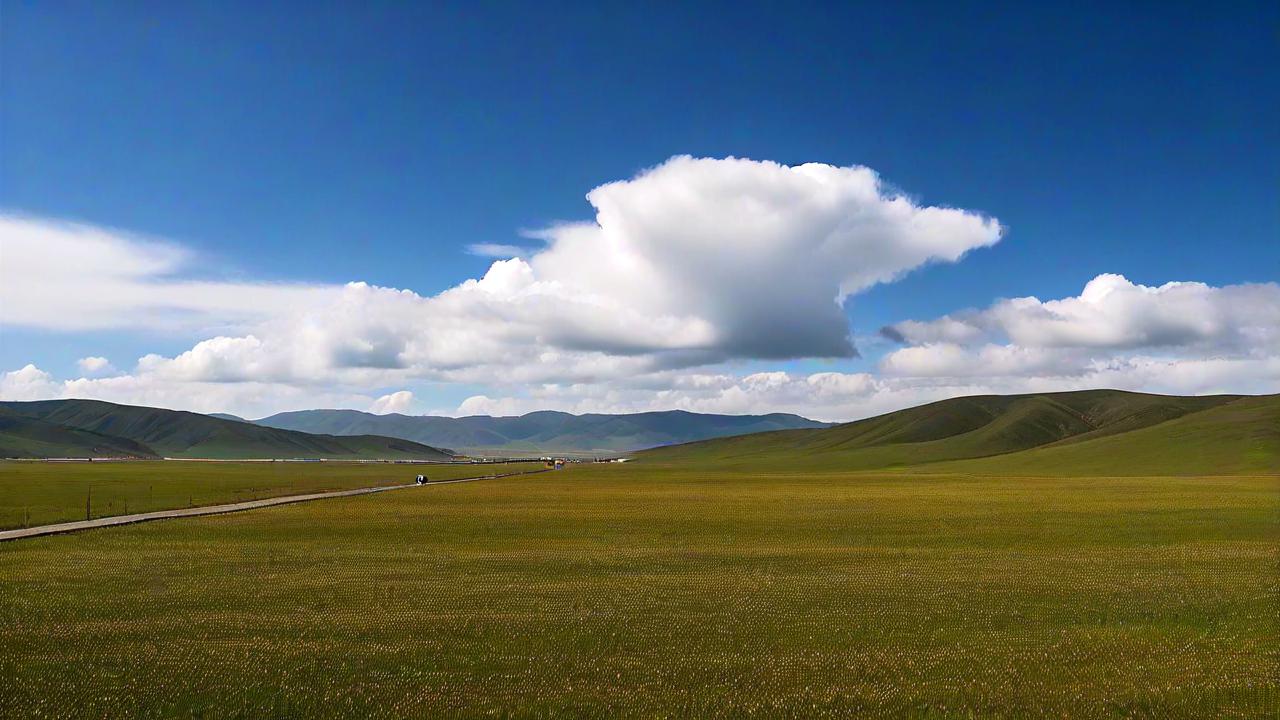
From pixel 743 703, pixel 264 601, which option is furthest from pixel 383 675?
pixel 264 601

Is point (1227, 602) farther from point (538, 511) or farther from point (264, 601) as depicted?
point (538, 511)

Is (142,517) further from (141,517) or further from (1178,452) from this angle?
(1178,452)

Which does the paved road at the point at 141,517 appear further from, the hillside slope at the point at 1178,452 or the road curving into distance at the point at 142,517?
the hillside slope at the point at 1178,452

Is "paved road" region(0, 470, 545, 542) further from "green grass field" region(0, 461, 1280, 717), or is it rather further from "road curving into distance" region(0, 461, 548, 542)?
"green grass field" region(0, 461, 1280, 717)

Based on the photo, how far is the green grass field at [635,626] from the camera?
15.0m

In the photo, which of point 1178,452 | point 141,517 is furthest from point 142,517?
point 1178,452

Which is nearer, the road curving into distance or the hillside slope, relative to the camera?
the road curving into distance

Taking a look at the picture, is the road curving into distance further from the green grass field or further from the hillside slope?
the hillside slope

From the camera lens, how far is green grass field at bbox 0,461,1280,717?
15039 mm

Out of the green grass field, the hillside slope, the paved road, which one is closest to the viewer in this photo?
the green grass field

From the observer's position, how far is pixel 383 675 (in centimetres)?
1611

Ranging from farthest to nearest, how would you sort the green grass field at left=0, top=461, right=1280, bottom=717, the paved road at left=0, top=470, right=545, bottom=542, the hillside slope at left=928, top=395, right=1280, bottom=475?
the hillside slope at left=928, top=395, right=1280, bottom=475, the paved road at left=0, top=470, right=545, bottom=542, the green grass field at left=0, top=461, right=1280, bottom=717

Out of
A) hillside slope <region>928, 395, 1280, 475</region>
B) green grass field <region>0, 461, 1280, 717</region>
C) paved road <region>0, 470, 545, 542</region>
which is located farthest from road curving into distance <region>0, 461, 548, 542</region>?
hillside slope <region>928, 395, 1280, 475</region>

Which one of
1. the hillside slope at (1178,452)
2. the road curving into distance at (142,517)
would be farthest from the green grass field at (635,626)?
the hillside slope at (1178,452)
